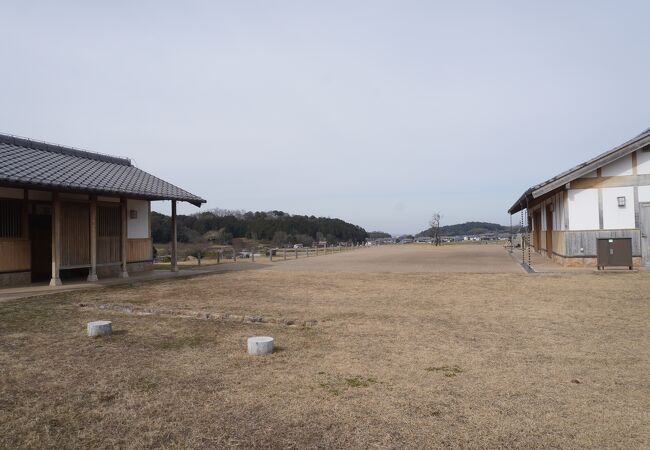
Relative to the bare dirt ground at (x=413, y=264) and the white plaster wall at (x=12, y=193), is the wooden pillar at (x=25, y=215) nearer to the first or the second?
the white plaster wall at (x=12, y=193)

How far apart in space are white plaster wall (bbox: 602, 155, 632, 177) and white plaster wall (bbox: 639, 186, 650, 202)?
60 centimetres

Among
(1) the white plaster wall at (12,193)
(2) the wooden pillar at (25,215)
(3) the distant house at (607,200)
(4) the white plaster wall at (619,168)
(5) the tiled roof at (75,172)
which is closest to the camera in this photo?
(5) the tiled roof at (75,172)

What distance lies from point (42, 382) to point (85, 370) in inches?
17.4

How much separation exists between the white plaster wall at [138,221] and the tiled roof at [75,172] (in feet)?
2.63

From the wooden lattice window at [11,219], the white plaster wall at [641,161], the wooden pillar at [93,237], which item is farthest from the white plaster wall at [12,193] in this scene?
the white plaster wall at [641,161]

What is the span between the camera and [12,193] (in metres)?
11.7

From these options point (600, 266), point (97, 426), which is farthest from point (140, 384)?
point (600, 266)

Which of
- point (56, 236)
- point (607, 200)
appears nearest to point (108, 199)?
point (56, 236)

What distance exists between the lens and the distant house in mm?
14156

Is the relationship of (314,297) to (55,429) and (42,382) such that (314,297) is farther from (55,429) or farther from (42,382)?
(55,429)

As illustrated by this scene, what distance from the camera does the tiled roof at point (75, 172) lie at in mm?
10672

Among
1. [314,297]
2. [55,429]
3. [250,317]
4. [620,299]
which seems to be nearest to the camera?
[55,429]

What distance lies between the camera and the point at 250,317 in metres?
7.32

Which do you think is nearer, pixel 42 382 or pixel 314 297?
pixel 42 382
